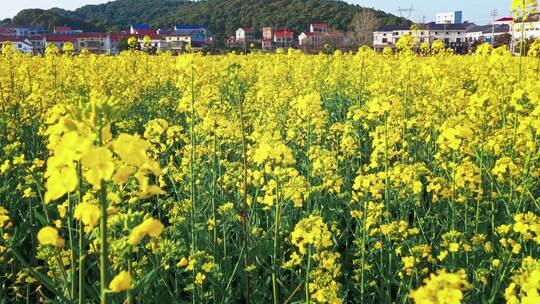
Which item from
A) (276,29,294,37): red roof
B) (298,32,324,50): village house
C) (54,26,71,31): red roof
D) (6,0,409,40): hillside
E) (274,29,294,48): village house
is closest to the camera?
(298,32,324,50): village house

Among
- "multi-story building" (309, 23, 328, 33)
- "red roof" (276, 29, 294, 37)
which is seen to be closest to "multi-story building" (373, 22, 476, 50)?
"multi-story building" (309, 23, 328, 33)

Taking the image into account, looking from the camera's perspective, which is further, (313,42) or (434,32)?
(434,32)

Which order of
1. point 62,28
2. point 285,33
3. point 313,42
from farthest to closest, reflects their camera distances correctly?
point 62,28 < point 285,33 < point 313,42

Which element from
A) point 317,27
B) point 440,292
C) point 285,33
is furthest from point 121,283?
point 317,27

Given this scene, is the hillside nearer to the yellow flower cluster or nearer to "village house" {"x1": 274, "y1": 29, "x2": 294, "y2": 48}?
"village house" {"x1": 274, "y1": 29, "x2": 294, "y2": 48}

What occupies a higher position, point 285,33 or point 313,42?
Answer: point 285,33

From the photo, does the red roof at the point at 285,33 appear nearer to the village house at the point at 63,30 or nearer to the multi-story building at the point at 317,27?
the multi-story building at the point at 317,27

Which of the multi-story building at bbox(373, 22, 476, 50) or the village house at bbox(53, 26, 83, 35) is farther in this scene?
the village house at bbox(53, 26, 83, 35)

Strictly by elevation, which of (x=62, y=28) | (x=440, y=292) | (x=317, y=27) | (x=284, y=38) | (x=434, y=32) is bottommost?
(x=440, y=292)

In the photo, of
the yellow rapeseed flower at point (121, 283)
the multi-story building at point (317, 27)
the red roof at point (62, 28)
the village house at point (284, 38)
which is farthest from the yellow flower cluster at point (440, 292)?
the red roof at point (62, 28)

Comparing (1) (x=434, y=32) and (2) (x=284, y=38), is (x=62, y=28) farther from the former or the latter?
(1) (x=434, y=32)

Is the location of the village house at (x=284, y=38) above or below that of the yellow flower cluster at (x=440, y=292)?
above

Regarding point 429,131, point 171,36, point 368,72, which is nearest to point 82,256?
point 429,131

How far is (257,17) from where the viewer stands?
279ft
